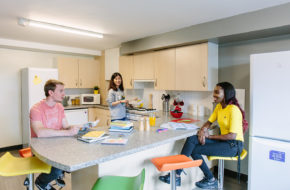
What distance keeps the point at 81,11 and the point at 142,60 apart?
177 cm

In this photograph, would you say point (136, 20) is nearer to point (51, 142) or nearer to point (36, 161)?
point (51, 142)

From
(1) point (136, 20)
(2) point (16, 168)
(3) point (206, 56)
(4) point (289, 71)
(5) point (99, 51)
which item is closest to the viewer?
(2) point (16, 168)

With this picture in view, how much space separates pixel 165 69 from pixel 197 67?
648 mm

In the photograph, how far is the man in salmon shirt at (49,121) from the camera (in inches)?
74.8

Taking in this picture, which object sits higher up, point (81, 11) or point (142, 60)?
point (81, 11)

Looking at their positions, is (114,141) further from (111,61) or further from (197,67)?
(111,61)

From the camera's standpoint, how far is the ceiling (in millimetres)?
2360

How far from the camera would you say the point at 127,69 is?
4492 millimetres

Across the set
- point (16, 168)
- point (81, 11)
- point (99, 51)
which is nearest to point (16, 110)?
point (99, 51)

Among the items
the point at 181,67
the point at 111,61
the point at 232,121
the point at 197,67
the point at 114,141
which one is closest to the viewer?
the point at 114,141

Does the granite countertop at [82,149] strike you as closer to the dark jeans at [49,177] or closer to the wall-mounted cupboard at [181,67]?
the dark jeans at [49,177]

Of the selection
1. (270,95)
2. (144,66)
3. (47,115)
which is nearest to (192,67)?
(144,66)

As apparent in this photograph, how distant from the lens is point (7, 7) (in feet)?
8.14

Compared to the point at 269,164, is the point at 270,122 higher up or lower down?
higher up
